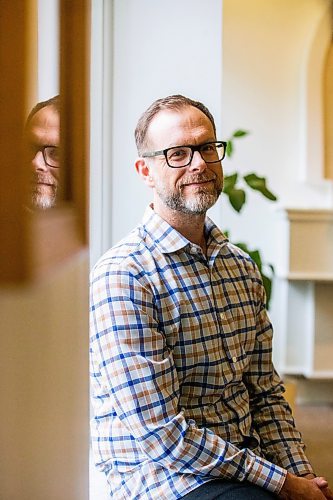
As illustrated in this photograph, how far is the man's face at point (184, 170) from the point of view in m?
1.53

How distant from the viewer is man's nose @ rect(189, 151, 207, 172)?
1531 mm

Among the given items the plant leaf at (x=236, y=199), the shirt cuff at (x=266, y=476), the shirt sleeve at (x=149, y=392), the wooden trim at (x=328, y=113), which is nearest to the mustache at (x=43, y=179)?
the shirt sleeve at (x=149, y=392)

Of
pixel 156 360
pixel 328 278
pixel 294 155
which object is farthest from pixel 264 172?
pixel 156 360

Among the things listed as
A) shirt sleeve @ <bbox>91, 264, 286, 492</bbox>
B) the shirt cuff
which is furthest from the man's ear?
the shirt cuff

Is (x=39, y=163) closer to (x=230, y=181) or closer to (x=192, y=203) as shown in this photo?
(x=192, y=203)

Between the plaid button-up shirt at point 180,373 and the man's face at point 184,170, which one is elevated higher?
the man's face at point 184,170

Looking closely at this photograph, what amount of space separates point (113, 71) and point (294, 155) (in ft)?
6.07

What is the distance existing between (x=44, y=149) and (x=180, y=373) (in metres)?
1.22

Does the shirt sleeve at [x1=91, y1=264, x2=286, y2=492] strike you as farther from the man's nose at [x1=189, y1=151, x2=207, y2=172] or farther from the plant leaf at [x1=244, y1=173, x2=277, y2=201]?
the plant leaf at [x1=244, y1=173, x2=277, y2=201]

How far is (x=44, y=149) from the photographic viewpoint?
21 cm

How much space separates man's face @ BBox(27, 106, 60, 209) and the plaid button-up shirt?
1.10m

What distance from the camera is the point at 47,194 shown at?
21 centimetres

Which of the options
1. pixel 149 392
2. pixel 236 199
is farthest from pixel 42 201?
pixel 236 199

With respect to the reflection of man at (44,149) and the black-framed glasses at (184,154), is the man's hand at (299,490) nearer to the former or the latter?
the black-framed glasses at (184,154)
